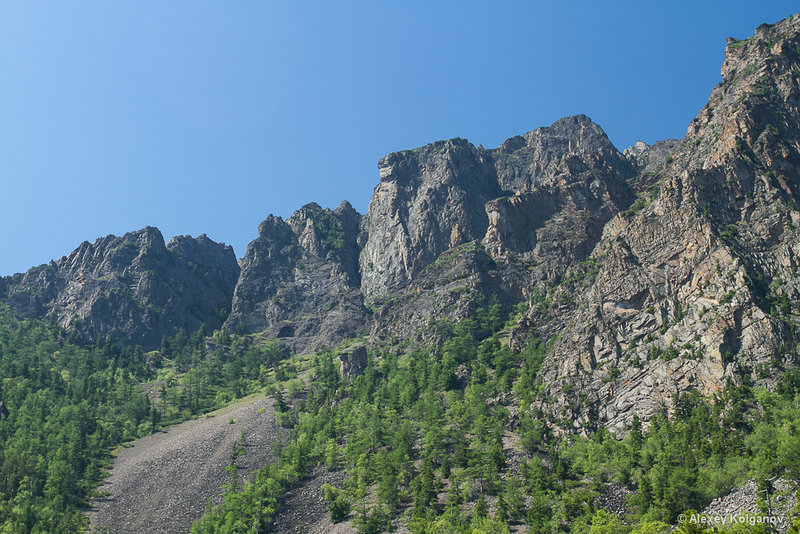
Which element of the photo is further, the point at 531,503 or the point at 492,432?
the point at 492,432

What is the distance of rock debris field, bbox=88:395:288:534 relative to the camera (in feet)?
477

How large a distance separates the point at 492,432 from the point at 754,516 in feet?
215

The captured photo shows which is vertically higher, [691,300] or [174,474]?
[691,300]

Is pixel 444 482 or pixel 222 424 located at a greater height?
pixel 222 424

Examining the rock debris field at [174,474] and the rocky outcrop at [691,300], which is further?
the rock debris field at [174,474]

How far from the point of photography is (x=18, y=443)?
581ft

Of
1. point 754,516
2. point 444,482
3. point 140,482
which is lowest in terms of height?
point 754,516

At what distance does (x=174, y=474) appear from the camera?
167m

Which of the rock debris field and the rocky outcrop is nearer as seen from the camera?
the rocky outcrop

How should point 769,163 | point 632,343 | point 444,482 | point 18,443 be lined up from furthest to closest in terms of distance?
point 769,163 < point 18,443 < point 632,343 < point 444,482

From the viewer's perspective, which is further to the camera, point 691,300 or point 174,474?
point 174,474

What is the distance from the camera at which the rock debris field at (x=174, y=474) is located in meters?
145

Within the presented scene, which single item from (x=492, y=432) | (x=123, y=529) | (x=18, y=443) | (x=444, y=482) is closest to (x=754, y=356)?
(x=492, y=432)

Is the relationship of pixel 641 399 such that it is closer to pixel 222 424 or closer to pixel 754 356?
pixel 754 356
